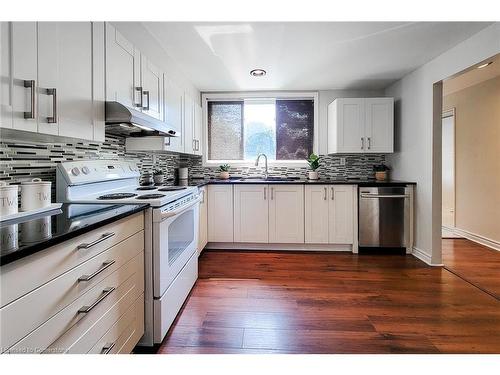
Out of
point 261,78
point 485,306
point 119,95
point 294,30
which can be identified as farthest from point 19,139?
point 485,306

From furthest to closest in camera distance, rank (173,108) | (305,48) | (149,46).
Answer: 1. (173,108)
2. (305,48)
3. (149,46)

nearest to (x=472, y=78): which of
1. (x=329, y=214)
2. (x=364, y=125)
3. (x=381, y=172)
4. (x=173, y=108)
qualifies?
(x=364, y=125)

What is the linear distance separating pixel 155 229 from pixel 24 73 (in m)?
0.95

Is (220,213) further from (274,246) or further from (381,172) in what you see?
(381,172)

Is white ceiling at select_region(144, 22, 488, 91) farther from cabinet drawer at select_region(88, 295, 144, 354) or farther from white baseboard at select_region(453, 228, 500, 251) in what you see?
white baseboard at select_region(453, 228, 500, 251)

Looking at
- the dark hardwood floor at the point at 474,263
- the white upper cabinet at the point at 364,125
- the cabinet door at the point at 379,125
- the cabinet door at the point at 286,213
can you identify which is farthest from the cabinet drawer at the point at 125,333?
the cabinet door at the point at 379,125

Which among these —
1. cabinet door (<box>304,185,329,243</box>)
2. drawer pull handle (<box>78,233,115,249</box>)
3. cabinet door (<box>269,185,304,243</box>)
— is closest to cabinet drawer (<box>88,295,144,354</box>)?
drawer pull handle (<box>78,233,115,249</box>)

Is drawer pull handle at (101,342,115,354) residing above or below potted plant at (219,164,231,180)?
below

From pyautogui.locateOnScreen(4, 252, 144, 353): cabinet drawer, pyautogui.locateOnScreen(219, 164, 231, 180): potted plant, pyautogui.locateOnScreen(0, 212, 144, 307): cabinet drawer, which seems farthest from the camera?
pyautogui.locateOnScreen(219, 164, 231, 180): potted plant

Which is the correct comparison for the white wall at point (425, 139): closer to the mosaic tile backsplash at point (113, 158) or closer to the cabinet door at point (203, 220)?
the mosaic tile backsplash at point (113, 158)

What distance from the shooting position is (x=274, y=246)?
12.5ft

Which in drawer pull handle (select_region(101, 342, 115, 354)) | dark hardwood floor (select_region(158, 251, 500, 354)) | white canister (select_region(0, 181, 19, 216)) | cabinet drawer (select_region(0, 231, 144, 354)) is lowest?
dark hardwood floor (select_region(158, 251, 500, 354))

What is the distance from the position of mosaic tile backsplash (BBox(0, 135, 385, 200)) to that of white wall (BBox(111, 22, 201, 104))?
2.56ft

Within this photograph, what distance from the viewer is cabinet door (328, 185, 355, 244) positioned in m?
3.65
